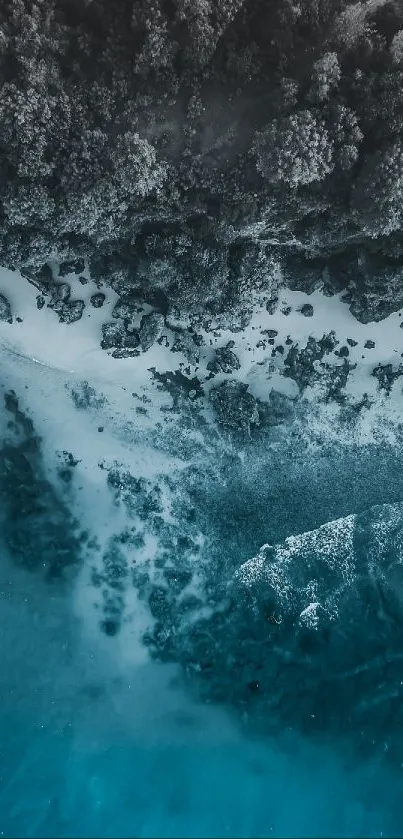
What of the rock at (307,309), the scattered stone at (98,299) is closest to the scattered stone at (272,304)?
the rock at (307,309)

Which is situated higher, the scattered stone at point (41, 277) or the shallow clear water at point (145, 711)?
the scattered stone at point (41, 277)

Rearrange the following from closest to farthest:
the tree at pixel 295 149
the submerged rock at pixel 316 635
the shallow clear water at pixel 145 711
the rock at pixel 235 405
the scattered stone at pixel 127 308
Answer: the tree at pixel 295 149, the scattered stone at pixel 127 308, the rock at pixel 235 405, the shallow clear water at pixel 145 711, the submerged rock at pixel 316 635

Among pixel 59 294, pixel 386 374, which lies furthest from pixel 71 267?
pixel 386 374

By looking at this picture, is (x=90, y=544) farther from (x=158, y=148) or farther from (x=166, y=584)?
(x=158, y=148)

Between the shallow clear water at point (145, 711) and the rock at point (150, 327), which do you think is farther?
the shallow clear water at point (145, 711)

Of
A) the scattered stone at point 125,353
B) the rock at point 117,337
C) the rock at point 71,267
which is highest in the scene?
the rock at point 71,267

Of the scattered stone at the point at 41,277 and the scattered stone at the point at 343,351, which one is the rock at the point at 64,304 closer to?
the scattered stone at the point at 41,277

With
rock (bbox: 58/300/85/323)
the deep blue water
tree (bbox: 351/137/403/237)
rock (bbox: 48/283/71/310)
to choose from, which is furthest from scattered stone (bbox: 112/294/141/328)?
the deep blue water
